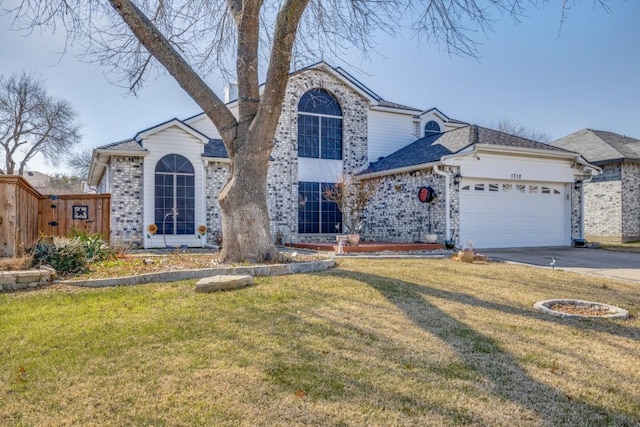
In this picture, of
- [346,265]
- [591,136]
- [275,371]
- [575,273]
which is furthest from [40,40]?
[591,136]

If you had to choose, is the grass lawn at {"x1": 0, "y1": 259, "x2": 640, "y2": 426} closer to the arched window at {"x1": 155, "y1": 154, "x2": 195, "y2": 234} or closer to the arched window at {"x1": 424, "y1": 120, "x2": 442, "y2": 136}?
the arched window at {"x1": 155, "y1": 154, "x2": 195, "y2": 234}

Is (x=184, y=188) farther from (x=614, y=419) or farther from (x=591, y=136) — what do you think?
(x=591, y=136)

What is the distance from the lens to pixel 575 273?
8945 millimetres

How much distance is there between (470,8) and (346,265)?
18.1 feet

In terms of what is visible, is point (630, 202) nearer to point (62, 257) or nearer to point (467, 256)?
point (467, 256)

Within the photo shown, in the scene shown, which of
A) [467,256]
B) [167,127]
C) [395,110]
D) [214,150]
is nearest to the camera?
[467,256]

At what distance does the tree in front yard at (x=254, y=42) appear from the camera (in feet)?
26.5

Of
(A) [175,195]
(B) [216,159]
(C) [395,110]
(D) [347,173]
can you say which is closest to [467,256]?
(D) [347,173]

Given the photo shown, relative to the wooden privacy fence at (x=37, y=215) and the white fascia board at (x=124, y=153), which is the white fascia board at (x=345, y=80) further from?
the wooden privacy fence at (x=37, y=215)

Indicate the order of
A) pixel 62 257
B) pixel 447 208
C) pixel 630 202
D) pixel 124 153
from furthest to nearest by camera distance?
pixel 630 202 < pixel 124 153 < pixel 447 208 < pixel 62 257

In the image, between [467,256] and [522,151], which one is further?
[522,151]

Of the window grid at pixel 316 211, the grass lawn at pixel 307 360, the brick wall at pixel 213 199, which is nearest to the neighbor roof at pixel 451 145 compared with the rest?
the window grid at pixel 316 211

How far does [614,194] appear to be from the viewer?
1931 centimetres

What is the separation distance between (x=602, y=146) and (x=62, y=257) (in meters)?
22.8
